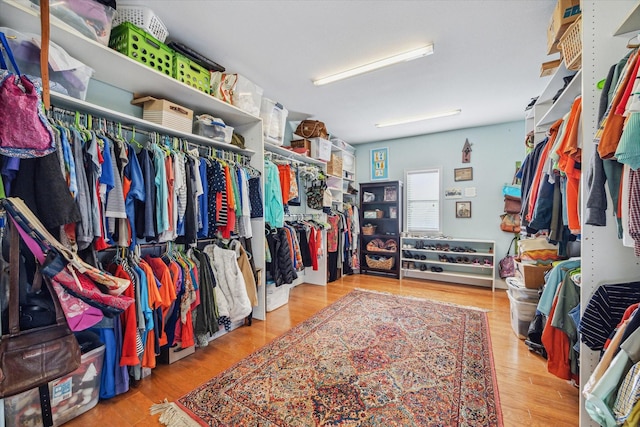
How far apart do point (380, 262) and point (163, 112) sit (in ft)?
13.4

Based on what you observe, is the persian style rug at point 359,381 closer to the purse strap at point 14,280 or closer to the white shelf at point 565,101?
the purse strap at point 14,280

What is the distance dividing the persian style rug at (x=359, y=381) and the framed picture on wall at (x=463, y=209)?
2294mm

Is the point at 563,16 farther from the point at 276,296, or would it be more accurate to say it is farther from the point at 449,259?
the point at 449,259

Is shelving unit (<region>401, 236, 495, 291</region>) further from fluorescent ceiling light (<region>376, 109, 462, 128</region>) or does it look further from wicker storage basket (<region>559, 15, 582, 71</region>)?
wicker storage basket (<region>559, 15, 582, 71</region>)

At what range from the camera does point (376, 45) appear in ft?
7.29

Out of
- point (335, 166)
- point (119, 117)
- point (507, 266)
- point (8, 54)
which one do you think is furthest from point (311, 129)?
point (507, 266)

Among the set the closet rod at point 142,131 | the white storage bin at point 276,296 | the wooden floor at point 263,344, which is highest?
the closet rod at point 142,131

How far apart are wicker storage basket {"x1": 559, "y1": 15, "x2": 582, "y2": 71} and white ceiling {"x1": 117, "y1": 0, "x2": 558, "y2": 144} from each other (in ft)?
1.30

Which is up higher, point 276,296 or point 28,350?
point 28,350

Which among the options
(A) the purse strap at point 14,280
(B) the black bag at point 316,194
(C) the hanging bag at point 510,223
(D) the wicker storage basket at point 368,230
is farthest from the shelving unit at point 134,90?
(C) the hanging bag at point 510,223

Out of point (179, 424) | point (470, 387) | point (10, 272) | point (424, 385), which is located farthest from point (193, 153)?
point (470, 387)

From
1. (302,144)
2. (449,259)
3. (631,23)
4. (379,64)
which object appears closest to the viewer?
(631,23)

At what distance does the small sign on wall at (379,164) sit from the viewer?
5246 millimetres

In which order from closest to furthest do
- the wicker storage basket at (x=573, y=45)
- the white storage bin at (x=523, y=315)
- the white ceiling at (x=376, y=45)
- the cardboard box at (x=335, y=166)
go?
the wicker storage basket at (x=573, y=45), the white ceiling at (x=376, y=45), the white storage bin at (x=523, y=315), the cardboard box at (x=335, y=166)
